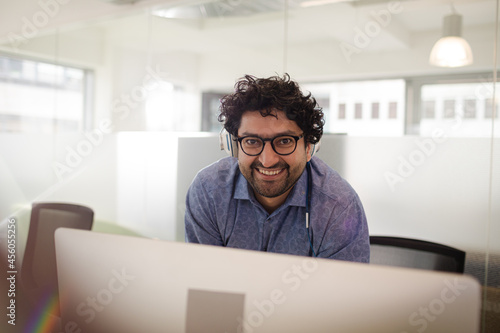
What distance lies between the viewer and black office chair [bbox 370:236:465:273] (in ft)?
4.94

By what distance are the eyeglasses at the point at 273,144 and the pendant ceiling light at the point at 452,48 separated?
1260mm

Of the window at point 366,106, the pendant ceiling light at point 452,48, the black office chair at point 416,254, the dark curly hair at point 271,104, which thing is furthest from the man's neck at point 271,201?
the pendant ceiling light at point 452,48

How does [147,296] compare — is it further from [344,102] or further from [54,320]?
[344,102]

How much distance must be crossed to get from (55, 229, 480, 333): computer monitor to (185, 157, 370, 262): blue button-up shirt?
78 centimetres

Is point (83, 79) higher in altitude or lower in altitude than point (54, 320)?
higher

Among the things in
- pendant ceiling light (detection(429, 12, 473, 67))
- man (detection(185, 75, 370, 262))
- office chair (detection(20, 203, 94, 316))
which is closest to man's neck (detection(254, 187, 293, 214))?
man (detection(185, 75, 370, 262))

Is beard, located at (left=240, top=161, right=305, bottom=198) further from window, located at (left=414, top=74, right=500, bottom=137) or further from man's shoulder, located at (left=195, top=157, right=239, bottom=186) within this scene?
window, located at (left=414, top=74, right=500, bottom=137)

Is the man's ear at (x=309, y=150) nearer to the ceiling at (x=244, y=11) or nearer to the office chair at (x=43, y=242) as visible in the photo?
the office chair at (x=43, y=242)

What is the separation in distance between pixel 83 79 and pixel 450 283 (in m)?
4.04

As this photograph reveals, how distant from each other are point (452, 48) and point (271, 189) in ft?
4.91

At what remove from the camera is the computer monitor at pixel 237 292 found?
1.86 ft

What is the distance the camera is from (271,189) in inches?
60.5

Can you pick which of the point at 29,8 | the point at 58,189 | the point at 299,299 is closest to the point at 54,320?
the point at 299,299

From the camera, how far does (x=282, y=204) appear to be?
154 cm
